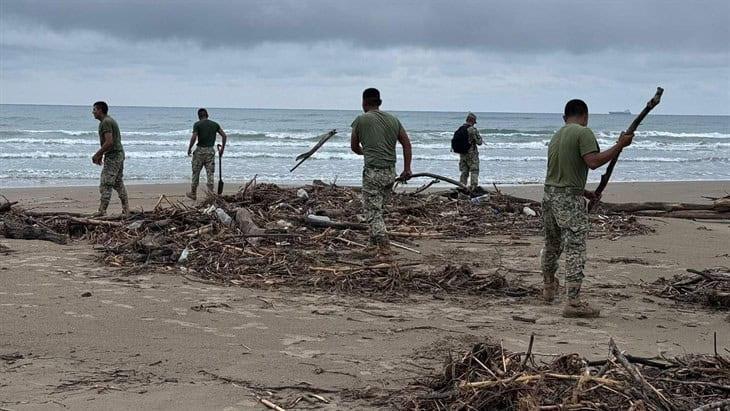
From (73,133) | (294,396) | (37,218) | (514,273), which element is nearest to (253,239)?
(514,273)

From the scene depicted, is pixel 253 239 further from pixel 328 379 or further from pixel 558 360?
pixel 558 360

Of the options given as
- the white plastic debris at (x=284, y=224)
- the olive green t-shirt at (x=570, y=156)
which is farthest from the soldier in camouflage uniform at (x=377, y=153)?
the olive green t-shirt at (x=570, y=156)

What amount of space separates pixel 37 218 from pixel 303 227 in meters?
3.91

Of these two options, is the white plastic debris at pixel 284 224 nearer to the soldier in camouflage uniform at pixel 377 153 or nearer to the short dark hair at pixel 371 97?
the soldier in camouflage uniform at pixel 377 153

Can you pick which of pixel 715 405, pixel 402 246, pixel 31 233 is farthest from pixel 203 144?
pixel 715 405

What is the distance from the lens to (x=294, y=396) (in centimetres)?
459

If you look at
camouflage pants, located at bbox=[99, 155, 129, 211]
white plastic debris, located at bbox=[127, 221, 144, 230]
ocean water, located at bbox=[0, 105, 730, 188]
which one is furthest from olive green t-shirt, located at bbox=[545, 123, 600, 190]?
ocean water, located at bbox=[0, 105, 730, 188]

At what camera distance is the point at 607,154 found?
622 centimetres

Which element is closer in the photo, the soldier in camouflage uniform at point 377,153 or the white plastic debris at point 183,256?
the white plastic debris at point 183,256

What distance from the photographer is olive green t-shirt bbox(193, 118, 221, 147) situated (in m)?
14.8

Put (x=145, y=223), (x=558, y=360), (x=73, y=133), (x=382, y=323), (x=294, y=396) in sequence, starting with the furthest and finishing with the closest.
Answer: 1. (x=73, y=133)
2. (x=145, y=223)
3. (x=382, y=323)
4. (x=294, y=396)
5. (x=558, y=360)

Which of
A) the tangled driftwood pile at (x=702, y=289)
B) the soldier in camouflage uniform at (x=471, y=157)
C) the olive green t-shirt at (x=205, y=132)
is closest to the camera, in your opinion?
the tangled driftwood pile at (x=702, y=289)

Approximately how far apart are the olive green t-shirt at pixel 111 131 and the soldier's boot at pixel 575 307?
294 inches

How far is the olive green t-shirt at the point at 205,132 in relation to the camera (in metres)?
14.8
